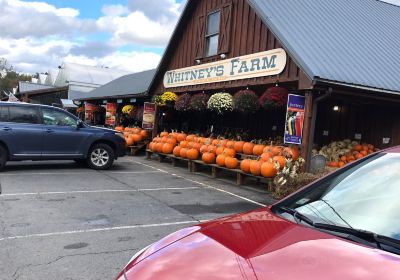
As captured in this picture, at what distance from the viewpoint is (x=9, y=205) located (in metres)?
8.05

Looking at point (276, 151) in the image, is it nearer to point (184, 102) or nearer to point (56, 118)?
point (184, 102)

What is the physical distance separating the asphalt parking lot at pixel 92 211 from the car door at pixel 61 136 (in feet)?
1.74

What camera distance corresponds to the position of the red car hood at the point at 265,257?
2031 mm

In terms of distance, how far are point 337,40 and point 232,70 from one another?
3106 millimetres

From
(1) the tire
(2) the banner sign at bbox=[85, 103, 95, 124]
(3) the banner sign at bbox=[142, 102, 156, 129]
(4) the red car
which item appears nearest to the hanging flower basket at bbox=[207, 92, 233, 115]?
(3) the banner sign at bbox=[142, 102, 156, 129]

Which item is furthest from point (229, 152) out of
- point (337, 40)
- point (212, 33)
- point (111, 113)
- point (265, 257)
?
point (111, 113)

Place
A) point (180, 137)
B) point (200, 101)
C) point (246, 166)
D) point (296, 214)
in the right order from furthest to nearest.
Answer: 1. point (180, 137)
2. point (200, 101)
3. point (246, 166)
4. point (296, 214)

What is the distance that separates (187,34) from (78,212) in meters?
10.3

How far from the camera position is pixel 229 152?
41.9 ft

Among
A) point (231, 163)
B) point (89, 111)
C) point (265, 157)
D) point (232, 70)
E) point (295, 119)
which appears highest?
point (232, 70)

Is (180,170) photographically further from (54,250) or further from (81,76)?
(81,76)

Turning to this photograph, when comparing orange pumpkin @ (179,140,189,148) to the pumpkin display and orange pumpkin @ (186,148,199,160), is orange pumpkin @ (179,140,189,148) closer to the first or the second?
orange pumpkin @ (186,148,199,160)

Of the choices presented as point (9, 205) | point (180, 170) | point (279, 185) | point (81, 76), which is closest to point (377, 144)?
point (279, 185)

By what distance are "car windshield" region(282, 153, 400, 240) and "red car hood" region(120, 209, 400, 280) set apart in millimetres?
305
